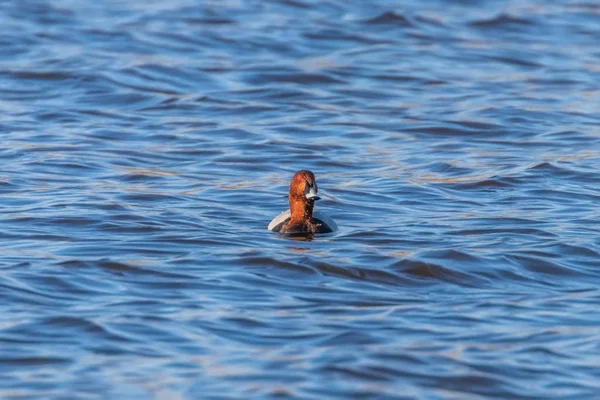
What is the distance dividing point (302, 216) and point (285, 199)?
136 cm

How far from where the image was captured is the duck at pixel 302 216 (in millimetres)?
10297

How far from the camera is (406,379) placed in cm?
685

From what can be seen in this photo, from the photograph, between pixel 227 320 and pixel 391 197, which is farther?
pixel 391 197

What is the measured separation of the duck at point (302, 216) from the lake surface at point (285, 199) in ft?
0.48

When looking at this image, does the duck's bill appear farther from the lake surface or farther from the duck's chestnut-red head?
the lake surface

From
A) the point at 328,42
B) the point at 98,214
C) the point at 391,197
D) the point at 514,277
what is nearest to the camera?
the point at 514,277

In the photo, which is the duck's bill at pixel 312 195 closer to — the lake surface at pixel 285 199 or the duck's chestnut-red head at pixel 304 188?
the duck's chestnut-red head at pixel 304 188

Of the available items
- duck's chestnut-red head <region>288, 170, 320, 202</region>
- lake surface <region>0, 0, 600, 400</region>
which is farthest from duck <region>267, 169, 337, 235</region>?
lake surface <region>0, 0, 600, 400</region>

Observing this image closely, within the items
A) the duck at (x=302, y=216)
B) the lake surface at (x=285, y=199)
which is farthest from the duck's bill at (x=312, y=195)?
the lake surface at (x=285, y=199)

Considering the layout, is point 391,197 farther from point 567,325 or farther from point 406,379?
point 406,379

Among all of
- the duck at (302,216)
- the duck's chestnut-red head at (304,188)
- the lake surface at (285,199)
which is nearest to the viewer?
the lake surface at (285,199)

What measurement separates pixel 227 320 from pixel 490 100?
30.6 feet

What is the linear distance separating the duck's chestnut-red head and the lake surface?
0.40 meters

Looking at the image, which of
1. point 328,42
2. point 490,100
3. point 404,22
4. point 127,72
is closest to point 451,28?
point 404,22
